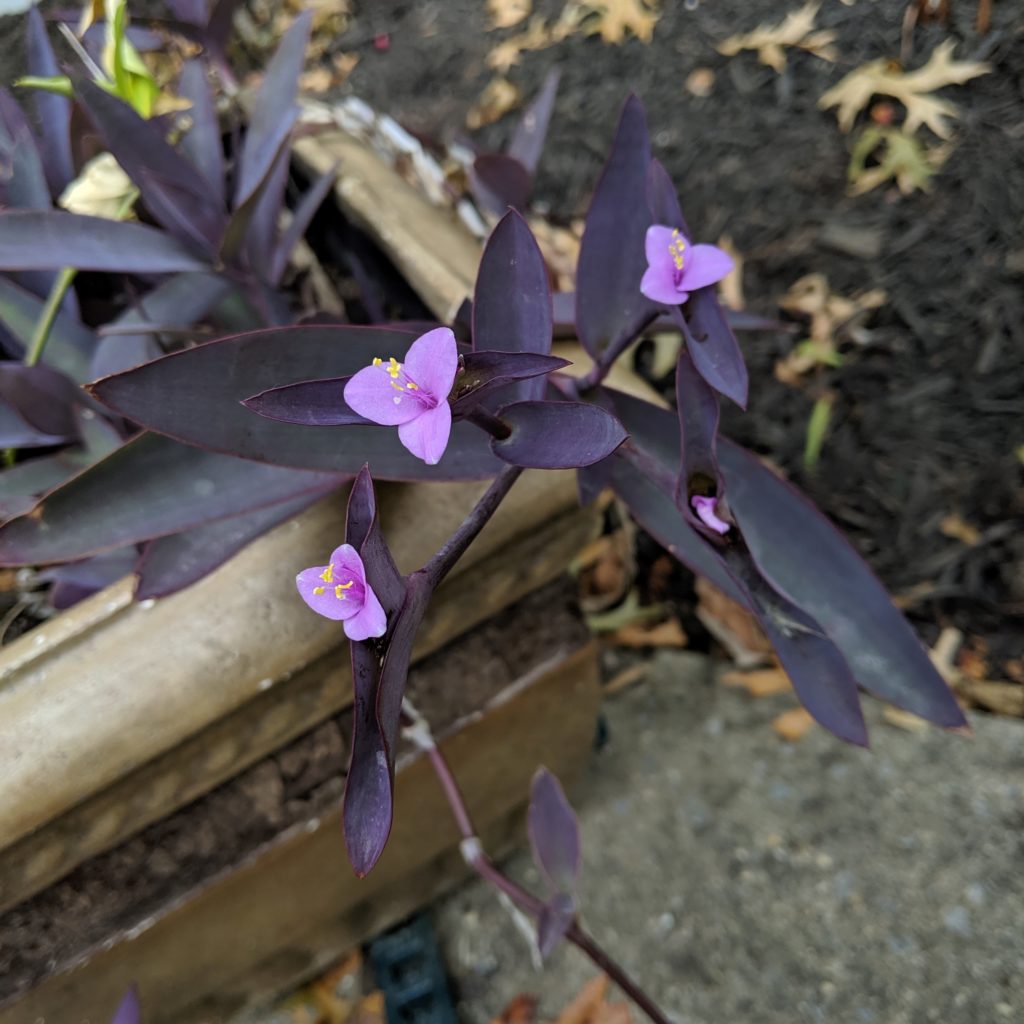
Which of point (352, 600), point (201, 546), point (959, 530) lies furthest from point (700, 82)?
point (352, 600)

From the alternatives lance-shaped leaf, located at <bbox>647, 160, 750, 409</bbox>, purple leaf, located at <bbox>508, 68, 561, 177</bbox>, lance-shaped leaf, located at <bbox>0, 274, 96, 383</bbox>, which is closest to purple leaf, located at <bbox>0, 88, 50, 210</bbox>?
lance-shaped leaf, located at <bbox>0, 274, 96, 383</bbox>

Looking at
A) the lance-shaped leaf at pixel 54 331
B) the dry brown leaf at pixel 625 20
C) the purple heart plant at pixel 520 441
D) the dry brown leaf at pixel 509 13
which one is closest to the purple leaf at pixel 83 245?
the purple heart plant at pixel 520 441

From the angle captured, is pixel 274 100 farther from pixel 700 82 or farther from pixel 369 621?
pixel 700 82

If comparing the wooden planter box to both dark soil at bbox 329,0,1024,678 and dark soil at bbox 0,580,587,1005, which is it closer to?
dark soil at bbox 0,580,587,1005

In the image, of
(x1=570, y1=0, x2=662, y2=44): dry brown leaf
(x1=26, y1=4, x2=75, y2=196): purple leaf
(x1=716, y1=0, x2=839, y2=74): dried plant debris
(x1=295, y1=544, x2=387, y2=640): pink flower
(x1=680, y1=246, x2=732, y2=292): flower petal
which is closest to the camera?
(x1=295, y1=544, x2=387, y2=640): pink flower

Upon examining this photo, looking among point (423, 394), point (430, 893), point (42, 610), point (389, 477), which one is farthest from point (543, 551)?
point (430, 893)

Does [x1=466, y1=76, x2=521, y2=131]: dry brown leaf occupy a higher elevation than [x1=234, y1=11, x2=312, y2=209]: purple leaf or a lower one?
lower
